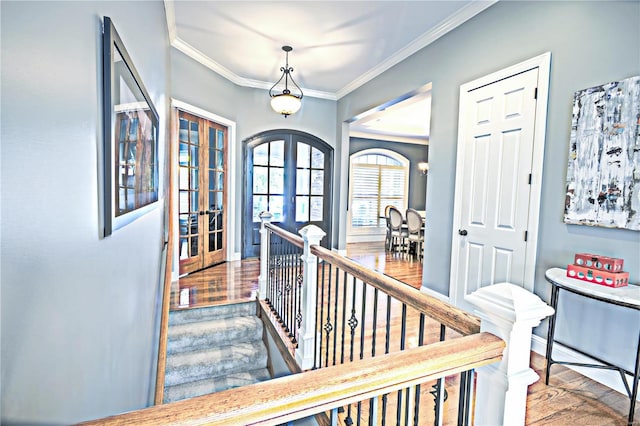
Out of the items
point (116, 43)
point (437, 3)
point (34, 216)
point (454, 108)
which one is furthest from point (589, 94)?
point (34, 216)

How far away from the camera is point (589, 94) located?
7.04ft

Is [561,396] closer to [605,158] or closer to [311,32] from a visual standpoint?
[605,158]

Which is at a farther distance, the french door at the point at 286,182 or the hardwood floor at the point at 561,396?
the french door at the point at 286,182

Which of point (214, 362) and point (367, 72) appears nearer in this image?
point (214, 362)

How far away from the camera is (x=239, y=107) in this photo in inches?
208

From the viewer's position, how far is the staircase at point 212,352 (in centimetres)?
300

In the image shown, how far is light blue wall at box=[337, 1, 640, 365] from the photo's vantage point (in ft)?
6.60

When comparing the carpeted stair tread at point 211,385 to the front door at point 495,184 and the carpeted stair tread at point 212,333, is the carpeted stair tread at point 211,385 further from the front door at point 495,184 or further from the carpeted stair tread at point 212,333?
the front door at point 495,184

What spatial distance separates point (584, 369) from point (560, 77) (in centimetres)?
211

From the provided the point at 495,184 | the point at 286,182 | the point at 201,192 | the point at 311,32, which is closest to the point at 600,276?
the point at 495,184

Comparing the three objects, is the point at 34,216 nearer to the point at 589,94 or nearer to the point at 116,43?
the point at 116,43

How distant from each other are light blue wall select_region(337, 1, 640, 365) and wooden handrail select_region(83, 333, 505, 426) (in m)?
1.95

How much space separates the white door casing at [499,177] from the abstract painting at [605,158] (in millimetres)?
267

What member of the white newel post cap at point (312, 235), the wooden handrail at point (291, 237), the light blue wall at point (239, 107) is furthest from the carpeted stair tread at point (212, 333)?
the light blue wall at point (239, 107)
